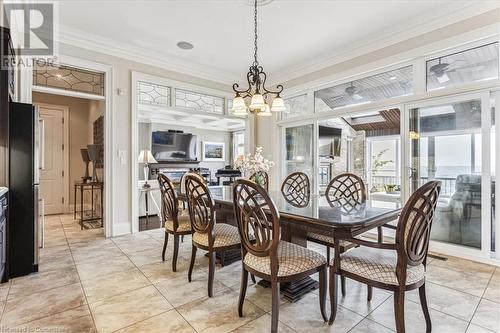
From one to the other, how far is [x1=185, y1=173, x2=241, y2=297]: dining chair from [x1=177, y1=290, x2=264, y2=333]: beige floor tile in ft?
0.42

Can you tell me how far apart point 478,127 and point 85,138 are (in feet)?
24.1

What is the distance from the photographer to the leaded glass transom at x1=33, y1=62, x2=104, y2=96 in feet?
11.9

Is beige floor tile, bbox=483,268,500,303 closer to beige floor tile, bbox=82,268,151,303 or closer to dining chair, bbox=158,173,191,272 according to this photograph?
dining chair, bbox=158,173,191,272

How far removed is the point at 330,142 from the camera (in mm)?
8305

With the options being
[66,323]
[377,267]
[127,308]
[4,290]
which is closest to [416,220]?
[377,267]

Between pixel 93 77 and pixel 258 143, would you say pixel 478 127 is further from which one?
pixel 93 77

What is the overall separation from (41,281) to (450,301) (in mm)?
3579

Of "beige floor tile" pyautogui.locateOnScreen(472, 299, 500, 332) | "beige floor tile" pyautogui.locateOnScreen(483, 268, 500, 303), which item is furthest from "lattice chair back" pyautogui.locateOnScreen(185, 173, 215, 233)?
"beige floor tile" pyautogui.locateOnScreen(483, 268, 500, 303)

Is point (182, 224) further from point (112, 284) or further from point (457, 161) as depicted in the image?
point (457, 161)

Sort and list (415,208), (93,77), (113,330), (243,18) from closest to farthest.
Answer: (415,208) < (113,330) < (243,18) < (93,77)

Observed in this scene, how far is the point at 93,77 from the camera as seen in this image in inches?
159

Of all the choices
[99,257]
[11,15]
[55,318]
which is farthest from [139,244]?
[11,15]

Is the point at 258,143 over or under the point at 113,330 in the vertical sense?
over

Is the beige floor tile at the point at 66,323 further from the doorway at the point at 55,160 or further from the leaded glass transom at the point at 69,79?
the doorway at the point at 55,160
